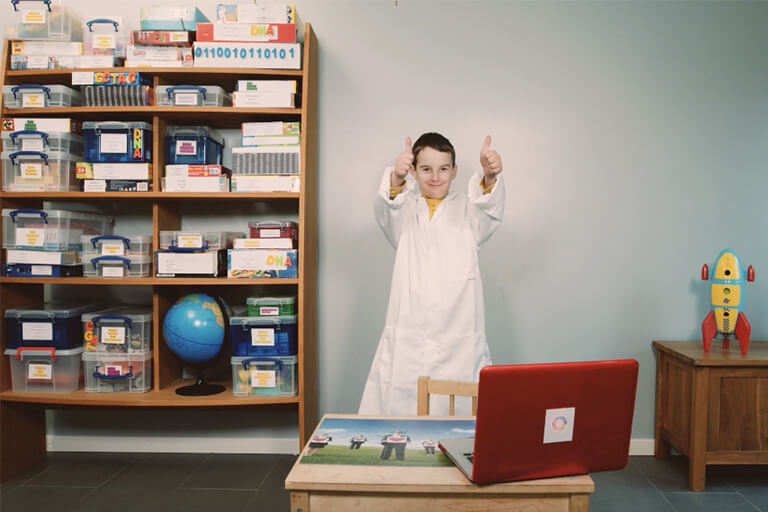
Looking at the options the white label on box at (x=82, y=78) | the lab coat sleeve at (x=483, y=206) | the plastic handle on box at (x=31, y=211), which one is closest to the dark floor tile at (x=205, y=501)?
the plastic handle on box at (x=31, y=211)

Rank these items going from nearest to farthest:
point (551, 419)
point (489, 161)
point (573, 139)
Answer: point (551, 419), point (489, 161), point (573, 139)

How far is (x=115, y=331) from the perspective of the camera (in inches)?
104

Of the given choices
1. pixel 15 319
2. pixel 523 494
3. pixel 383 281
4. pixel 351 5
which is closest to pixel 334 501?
pixel 523 494

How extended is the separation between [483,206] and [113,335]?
1.95 m

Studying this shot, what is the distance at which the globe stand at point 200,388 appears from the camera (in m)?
2.67

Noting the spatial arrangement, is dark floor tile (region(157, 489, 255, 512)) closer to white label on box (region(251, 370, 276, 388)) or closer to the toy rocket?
white label on box (region(251, 370, 276, 388))

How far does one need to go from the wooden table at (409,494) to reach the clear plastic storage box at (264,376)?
5.06 ft

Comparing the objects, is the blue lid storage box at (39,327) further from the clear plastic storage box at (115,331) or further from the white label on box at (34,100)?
the white label on box at (34,100)

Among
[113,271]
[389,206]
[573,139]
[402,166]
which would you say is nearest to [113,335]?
[113,271]

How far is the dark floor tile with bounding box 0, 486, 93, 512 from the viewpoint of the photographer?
236 centimetres

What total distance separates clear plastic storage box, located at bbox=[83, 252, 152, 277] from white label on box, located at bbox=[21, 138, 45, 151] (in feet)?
1.90

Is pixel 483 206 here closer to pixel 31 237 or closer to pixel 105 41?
pixel 105 41

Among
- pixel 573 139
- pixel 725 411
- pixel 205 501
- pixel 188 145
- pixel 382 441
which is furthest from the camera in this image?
pixel 573 139

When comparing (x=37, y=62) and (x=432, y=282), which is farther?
(x=37, y=62)
